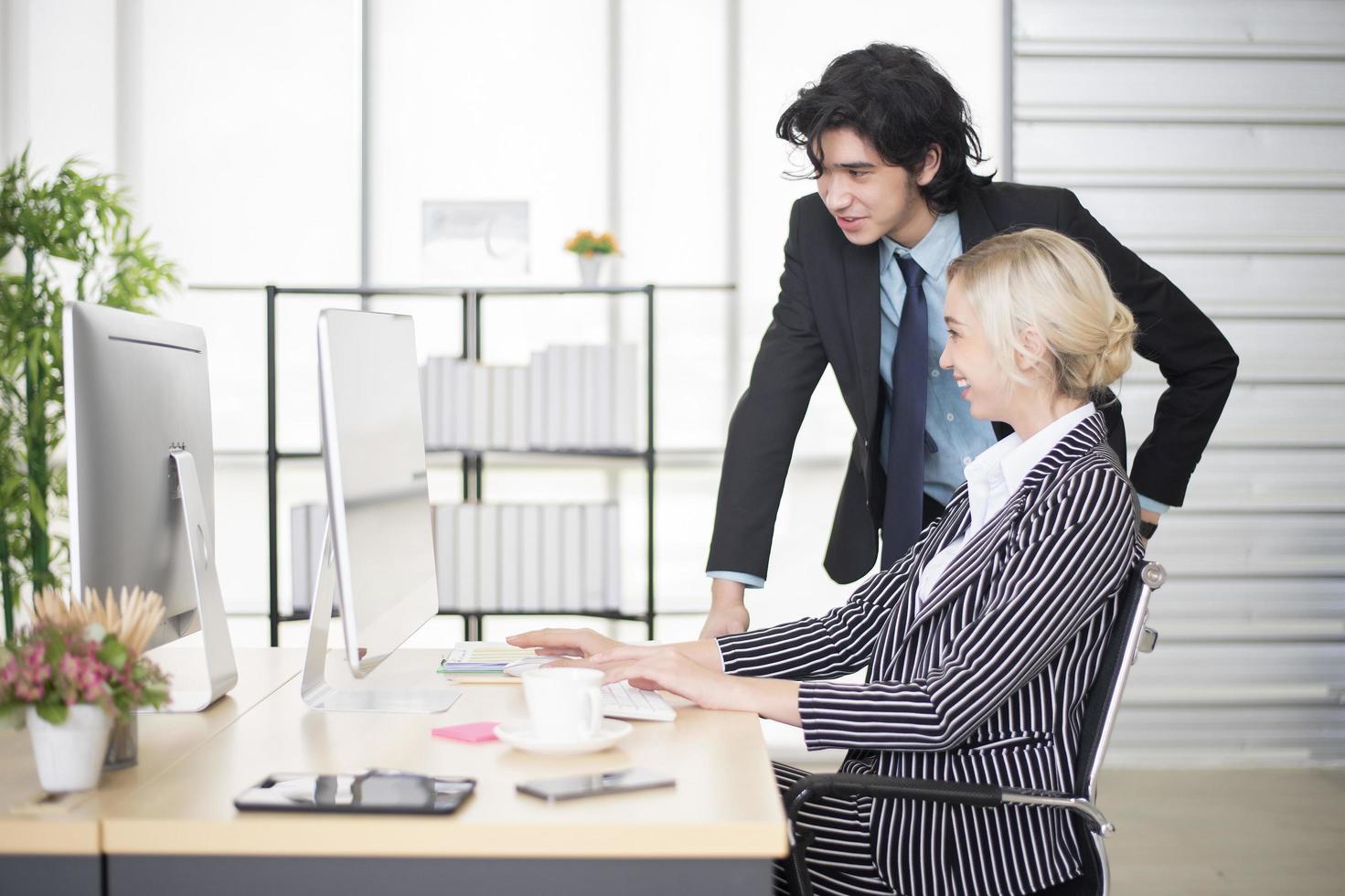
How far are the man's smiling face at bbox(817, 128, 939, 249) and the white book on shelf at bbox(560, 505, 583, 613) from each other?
5.88 ft

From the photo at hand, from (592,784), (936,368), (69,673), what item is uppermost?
(936,368)

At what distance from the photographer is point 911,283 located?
2.15 meters

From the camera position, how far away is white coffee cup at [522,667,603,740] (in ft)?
4.07

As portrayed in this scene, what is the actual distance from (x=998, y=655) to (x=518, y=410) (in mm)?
2495

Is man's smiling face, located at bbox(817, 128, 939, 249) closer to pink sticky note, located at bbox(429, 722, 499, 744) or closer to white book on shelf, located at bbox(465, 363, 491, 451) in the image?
pink sticky note, located at bbox(429, 722, 499, 744)

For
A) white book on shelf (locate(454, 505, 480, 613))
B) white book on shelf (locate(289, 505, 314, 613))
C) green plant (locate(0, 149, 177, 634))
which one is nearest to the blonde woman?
white book on shelf (locate(454, 505, 480, 613))

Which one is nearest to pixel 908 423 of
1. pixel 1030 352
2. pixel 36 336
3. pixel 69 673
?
pixel 1030 352

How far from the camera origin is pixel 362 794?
106 centimetres

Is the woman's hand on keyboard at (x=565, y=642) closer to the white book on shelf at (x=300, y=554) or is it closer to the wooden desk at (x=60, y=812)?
the wooden desk at (x=60, y=812)

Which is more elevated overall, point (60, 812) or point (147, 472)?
point (147, 472)

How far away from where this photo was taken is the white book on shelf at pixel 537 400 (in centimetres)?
370

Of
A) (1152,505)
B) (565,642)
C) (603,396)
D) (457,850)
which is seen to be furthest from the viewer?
(603,396)

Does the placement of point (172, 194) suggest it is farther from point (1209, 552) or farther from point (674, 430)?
point (1209, 552)

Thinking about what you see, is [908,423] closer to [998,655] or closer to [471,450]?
[998,655]
